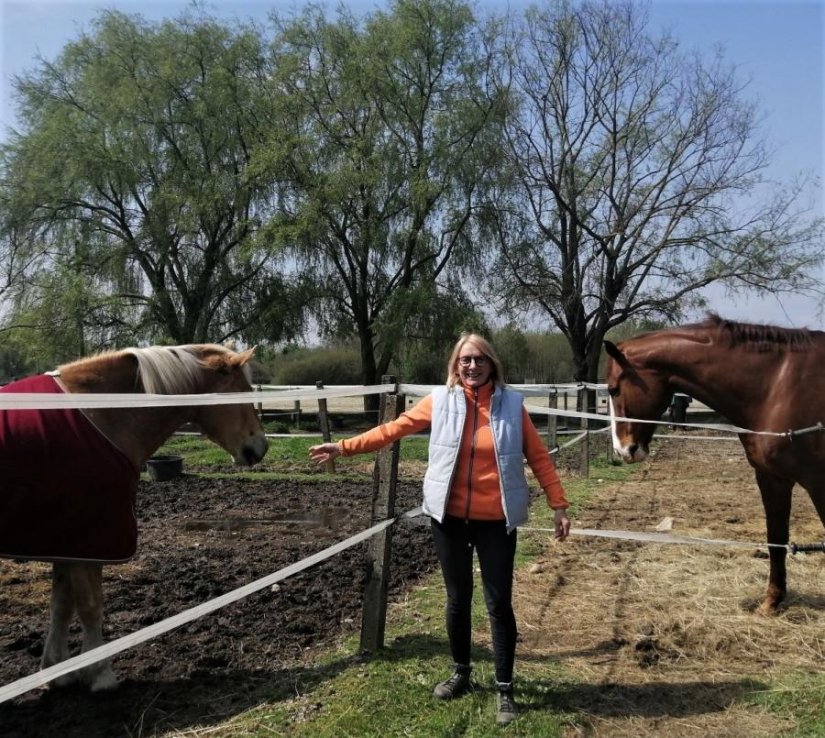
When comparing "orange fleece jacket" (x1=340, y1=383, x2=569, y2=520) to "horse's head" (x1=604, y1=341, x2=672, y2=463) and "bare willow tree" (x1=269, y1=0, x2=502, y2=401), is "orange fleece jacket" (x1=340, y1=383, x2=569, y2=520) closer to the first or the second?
"horse's head" (x1=604, y1=341, x2=672, y2=463)

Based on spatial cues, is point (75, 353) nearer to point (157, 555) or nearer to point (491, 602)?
point (157, 555)

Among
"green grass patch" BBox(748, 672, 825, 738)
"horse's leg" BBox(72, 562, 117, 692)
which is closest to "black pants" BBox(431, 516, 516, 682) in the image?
"green grass patch" BBox(748, 672, 825, 738)

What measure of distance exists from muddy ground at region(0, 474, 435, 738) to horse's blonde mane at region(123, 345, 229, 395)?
1401 mm

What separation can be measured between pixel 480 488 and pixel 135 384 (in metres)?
1.77

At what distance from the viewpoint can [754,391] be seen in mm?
3971

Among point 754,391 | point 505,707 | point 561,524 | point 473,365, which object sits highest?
point 473,365

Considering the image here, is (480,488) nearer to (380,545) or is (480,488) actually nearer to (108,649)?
(380,545)

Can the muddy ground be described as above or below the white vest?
below

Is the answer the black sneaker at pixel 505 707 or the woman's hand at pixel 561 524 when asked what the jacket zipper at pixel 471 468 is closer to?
the woman's hand at pixel 561 524

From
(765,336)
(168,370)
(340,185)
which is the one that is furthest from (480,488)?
(340,185)

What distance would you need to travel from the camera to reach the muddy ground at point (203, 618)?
114 inches

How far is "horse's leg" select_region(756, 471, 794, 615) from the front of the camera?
4.09 metres

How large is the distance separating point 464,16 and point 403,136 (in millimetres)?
4197

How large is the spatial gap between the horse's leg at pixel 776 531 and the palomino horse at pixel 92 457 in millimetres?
3122
